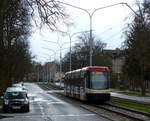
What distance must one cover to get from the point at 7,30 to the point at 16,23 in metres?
3.91

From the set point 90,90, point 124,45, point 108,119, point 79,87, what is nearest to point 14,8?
point 108,119

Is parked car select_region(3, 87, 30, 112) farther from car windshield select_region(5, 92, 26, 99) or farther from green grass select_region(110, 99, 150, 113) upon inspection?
green grass select_region(110, 99, 150, 113)

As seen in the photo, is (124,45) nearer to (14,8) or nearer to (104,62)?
(14,8)

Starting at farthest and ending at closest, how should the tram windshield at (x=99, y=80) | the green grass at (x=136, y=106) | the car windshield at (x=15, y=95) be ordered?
the tram windshield at (x=99, y=80)
the green grass at (x=136, y=106)
the car windshield at (x=15, y=95)

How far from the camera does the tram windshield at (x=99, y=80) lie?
37.0 m

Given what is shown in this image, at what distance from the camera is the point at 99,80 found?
37219 millimetres

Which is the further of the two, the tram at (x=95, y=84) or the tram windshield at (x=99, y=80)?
the tram windshield at (x=99, y=80)

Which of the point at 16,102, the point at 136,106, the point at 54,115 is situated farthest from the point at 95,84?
the point at 54,115

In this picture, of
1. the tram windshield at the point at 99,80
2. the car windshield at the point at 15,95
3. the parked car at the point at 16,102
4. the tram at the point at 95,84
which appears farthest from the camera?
the tram windshield at the point at 99,80

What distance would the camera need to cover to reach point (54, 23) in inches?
922

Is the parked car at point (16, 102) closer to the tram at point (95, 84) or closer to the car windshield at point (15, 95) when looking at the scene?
the car windshield at point (15, 95)

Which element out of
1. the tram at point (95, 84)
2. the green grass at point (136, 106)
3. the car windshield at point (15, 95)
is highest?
the tram at point (95, 84)

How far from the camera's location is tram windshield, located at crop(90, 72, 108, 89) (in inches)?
1457

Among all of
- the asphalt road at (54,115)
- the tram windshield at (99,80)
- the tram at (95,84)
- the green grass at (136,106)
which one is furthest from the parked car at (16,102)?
the tram windshield at (99,80)
